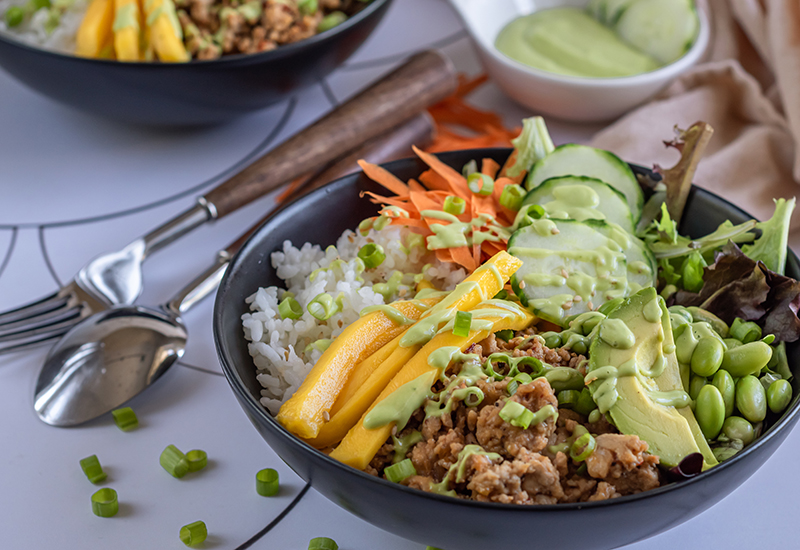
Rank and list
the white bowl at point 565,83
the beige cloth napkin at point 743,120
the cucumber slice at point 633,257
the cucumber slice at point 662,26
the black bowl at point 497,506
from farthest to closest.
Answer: the cucumber slice at point 662,26 < the white bowl at point 565,83 < the beige cloth napkin at point 743,120 < the cucumber slice at point 633,257 < the black bowl at point 497,506

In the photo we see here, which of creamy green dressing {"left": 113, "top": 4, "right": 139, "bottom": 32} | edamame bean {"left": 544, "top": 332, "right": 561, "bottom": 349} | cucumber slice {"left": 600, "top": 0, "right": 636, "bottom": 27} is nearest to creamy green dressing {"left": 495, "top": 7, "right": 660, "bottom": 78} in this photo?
cucumber slice {"left": 600, "top": 0, "right": 636, "bottom": 27}

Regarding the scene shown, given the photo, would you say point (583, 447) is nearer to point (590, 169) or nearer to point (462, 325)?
point (462, 325)

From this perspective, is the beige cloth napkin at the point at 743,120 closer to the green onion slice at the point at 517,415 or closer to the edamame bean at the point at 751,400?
the edamame bean at the point at 751,400

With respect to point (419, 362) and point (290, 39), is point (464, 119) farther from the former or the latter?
point (419, 362)

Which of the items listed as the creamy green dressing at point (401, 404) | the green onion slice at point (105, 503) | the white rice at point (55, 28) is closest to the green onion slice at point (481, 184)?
the creamy green dressing at point (401, 404)

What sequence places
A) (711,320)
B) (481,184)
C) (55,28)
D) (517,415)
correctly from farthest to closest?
(55,28)
(481,184)
(711,320)
(517,415)

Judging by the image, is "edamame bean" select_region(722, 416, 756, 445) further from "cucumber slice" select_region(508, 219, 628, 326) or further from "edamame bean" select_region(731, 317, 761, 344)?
"cucumber slice" select_region(508, 219, 628, 326)

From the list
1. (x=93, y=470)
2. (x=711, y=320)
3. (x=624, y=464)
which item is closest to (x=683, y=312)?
(x=711, y=320)
